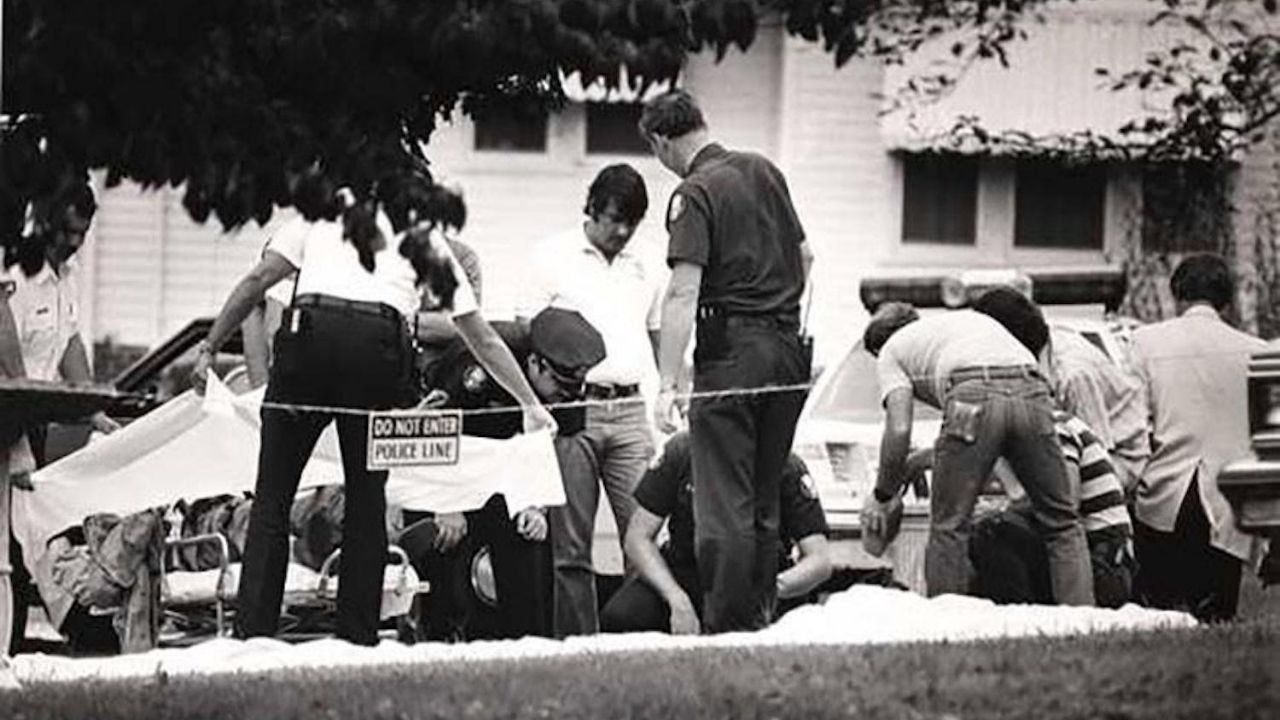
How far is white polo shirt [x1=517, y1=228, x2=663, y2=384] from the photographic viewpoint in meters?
Answer: 17.2

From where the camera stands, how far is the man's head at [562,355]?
1712cm

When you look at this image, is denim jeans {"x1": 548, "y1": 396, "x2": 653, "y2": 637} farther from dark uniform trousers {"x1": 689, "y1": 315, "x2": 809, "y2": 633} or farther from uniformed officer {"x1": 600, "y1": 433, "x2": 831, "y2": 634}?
dark uniform trousers {"x1": 689, "y1": 315, "x2": 809, "y2": 633}

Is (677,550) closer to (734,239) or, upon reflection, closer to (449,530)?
(449,530)

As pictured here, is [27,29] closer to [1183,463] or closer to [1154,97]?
[1183,463]

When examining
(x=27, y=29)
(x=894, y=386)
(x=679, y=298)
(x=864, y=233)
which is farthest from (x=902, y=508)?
(x=864, y=233)

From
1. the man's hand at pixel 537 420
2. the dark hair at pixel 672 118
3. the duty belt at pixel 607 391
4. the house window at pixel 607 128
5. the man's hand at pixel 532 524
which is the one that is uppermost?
the dark hair at pixel 672 118

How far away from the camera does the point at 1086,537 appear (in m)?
17.3

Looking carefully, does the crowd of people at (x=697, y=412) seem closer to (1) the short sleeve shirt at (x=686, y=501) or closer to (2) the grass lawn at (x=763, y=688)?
(1) the short sleeve shirt at (x=686, y=501)

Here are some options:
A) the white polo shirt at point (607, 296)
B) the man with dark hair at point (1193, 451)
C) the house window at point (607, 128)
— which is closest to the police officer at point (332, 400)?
the white polo shirt at point (607, 296)

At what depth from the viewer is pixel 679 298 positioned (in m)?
15.4

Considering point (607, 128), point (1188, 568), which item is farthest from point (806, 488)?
point (607, 128)

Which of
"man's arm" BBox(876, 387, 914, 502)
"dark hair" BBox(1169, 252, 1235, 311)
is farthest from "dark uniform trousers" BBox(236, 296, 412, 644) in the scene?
"dark hair" BBox(1169, 252, 1235, 311)

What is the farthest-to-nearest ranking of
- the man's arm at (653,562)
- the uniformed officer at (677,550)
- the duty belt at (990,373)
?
the duty belt at (990,373), the uniformed officer at (677,550), the man's arm at (653,562)

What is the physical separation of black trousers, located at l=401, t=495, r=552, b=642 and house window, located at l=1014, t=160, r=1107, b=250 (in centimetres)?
1648
